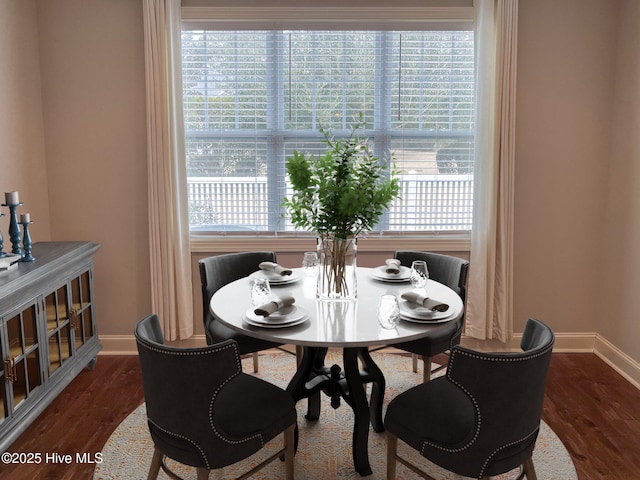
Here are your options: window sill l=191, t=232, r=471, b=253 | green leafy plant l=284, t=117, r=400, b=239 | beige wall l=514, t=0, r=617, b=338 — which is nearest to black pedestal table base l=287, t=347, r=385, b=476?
green leafy plant l=284, t=117, r=400, b=239

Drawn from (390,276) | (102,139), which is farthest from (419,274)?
(102,139)

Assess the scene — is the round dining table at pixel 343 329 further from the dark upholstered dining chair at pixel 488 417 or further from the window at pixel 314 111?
the window at pixel 314 111

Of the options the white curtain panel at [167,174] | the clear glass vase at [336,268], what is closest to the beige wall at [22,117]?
the white curtain panel at [167,174]

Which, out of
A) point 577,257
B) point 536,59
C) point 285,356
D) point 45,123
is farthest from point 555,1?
point 45,123

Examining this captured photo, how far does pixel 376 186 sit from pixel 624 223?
7.25 ft

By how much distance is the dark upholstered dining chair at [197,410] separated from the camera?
6.07ft

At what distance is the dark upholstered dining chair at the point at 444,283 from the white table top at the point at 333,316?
27 centimetres

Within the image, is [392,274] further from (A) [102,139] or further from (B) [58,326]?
(A) [102,139]

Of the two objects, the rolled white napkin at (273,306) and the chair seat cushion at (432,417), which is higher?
the rolled white napkin at (273,306)

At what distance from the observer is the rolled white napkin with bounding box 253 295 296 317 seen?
7.42ft

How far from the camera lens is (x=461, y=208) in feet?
13.3

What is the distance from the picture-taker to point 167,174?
3.76 m

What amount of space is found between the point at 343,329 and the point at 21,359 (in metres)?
1.68

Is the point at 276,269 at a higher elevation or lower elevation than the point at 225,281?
higher
